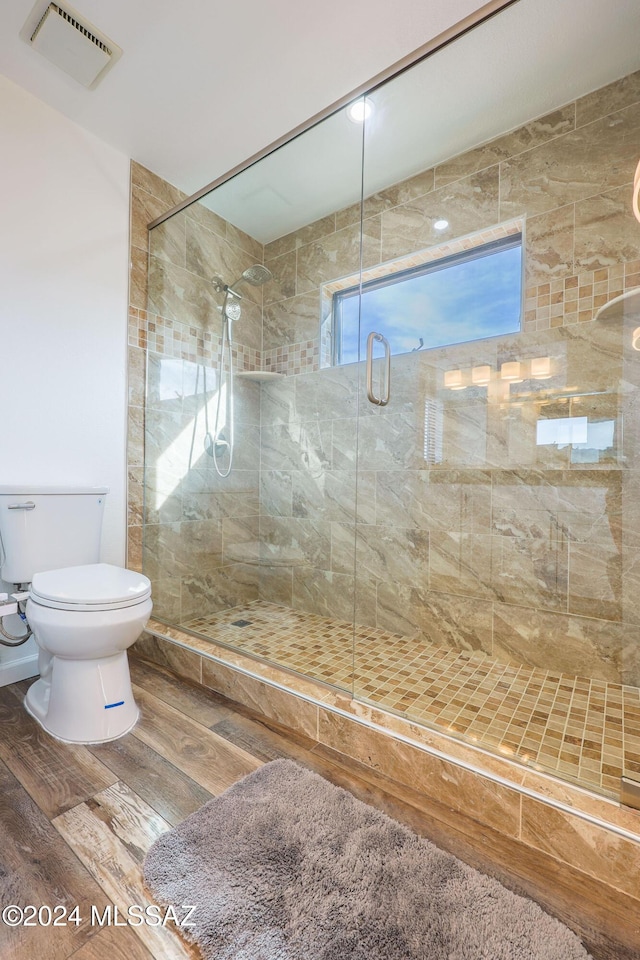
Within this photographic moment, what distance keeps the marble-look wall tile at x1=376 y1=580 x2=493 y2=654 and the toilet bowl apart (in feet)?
3.98

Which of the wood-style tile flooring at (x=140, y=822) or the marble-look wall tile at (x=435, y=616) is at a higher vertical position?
the marble-look wall tile at (x=435, y=616)

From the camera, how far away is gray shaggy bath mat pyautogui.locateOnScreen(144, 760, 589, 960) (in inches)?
30.5

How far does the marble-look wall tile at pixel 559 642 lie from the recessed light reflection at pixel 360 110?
212 cm

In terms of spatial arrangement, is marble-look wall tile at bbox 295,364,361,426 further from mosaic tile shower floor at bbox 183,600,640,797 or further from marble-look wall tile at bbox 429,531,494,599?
mosaic tile shower floor at bbox 183,600,640,797

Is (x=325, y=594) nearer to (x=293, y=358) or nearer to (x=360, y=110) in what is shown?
(x=293, y=358)

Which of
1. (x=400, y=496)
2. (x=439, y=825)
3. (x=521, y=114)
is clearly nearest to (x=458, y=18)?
(x=521, y=114)

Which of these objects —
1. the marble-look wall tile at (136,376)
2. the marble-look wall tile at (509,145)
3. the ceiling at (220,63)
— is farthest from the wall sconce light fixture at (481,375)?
the marble-look wall tile at (136,376)

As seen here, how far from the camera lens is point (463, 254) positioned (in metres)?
2.02

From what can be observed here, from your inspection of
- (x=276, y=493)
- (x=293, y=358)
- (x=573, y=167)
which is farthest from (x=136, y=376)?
(x=573, y=167)

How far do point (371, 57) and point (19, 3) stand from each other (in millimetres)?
1194

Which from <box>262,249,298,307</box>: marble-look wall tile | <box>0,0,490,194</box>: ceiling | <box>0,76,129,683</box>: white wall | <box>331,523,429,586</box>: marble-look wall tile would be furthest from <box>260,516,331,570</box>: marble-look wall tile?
<box>0,0,490,194</box>: ceiling

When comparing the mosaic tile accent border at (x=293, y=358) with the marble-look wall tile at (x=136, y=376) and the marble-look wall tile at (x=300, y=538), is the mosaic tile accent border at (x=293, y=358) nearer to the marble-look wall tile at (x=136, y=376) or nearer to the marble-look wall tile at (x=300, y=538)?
the marble-look wall tile at (x=136, y=376)

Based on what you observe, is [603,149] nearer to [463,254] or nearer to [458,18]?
[463,254]

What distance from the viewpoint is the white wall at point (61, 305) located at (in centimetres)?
175
